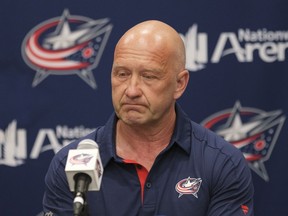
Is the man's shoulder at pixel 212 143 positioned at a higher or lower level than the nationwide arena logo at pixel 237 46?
lower

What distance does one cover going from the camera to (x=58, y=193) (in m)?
2.69

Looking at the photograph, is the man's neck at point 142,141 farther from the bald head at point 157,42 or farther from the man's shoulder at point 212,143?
the bald head at point 157,42

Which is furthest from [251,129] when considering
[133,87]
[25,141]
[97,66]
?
[133,87]

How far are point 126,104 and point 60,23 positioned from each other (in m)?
1.29

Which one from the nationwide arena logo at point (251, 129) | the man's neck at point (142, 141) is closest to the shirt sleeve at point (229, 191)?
the man's neck at point (142, 141)

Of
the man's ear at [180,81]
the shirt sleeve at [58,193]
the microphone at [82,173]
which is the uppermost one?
the man's ear at [180,81]

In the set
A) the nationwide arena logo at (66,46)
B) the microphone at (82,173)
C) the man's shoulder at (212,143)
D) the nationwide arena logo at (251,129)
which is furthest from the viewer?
the nationwide arena logo at (251,129)

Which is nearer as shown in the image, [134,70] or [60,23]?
[134,70]

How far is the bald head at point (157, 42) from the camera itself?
2.66 m

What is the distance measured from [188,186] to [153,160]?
0.61 ft

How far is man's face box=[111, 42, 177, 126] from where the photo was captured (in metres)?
2.61

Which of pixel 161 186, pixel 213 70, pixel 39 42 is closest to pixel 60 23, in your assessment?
pixel 39 42

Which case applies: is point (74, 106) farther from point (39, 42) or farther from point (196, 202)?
point (196, 202)

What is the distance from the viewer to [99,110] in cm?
385
